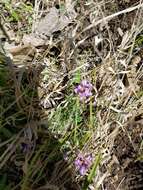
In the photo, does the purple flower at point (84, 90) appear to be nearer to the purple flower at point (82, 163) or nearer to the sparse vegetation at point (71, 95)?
the sparse vegetation at point (71, 95)

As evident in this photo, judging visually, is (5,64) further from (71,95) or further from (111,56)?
(111,56)

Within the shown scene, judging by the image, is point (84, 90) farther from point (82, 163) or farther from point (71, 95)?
point (82, 163)

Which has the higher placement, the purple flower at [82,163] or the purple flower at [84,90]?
the purple flower at [84,90]

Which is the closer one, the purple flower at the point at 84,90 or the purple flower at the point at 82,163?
the purple flower at the point at 82,163

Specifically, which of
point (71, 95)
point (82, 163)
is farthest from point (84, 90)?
point (82, 163)

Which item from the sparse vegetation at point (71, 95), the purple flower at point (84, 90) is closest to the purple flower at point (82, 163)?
the sparse vegetation at point (71, 95)

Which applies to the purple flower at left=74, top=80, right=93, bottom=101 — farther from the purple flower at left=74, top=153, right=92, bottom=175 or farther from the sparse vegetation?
the purple flower at left=74, top=153, right=92, bottom=175
